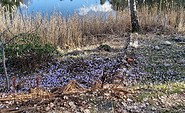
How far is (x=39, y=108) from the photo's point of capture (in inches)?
94.7

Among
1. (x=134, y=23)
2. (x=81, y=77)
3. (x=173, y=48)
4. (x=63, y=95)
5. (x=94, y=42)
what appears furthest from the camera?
(x=134, y=23)

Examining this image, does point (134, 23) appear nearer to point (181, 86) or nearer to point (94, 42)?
point (94, 42)

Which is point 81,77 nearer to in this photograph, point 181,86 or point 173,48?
point 181,86

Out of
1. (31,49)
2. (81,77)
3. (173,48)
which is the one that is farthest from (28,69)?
(173,48)

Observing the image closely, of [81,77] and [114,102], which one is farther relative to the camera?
[81,77]

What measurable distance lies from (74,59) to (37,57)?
0.49 m

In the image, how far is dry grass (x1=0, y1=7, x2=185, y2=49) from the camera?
6.80m

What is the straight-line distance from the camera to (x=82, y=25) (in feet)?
25.5

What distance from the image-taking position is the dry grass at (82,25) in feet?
22.3

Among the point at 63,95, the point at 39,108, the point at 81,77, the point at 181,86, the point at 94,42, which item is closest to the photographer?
the point at 39,108

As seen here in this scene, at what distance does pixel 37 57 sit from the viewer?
14.6ft

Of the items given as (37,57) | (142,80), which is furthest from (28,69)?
(142,80)

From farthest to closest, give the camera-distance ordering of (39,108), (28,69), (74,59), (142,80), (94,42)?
(94,42)
(74,59)
(28,69)
(142,80)
(39,108)

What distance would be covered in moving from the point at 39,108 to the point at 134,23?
5214 millimetres
